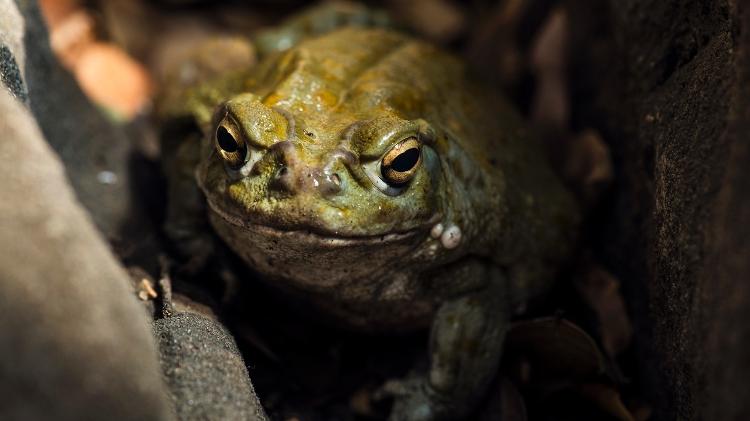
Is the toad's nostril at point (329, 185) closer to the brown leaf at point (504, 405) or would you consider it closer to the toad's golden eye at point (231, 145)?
the toad's golden eye at point (231, 145)

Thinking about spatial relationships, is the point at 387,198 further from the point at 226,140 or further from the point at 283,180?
the point at 226,140

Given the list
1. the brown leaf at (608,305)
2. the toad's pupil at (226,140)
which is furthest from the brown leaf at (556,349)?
the toad's pupil at (226,140)

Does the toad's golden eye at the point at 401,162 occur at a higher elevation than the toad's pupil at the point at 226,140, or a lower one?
higher

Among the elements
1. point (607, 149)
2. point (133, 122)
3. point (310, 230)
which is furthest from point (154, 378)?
point (133, 122)

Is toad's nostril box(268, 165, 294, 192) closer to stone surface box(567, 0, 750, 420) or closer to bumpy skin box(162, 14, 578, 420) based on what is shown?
bumpy skin box(162, 14, 578, 420)

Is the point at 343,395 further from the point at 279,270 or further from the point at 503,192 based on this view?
the point at 503,192

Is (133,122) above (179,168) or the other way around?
the other way around
